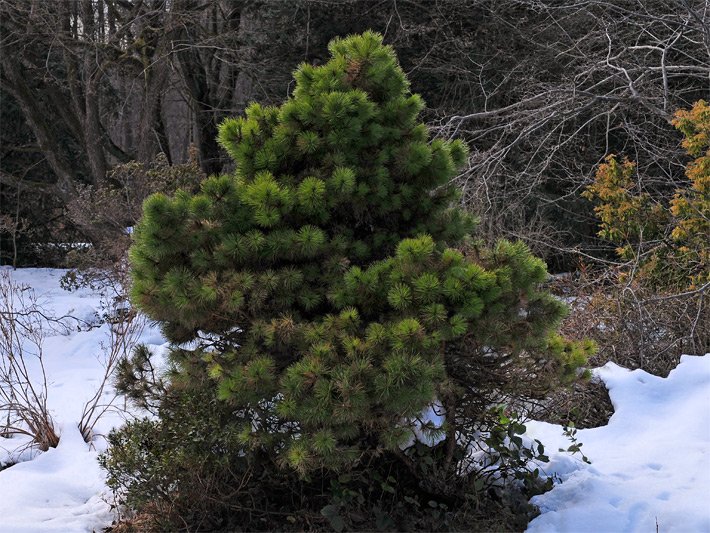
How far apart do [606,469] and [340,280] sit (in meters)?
1.92

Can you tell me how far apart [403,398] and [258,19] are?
1067 cm

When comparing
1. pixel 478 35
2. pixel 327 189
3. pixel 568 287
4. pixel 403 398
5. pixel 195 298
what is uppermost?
pixel 478 35

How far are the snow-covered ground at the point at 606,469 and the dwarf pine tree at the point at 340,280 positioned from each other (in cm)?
70

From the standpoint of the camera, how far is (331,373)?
9.46 feet

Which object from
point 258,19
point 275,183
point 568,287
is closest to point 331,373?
point 275,183

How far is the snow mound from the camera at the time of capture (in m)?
3.46

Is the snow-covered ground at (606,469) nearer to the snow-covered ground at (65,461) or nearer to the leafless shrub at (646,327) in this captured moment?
the snow-covered ground at (65,461)

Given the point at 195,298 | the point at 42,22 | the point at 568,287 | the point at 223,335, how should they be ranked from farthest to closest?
the point at 42,22, the point at 568,287, the point at 223,335, the point at 195,298

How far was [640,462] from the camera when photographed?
409 cm

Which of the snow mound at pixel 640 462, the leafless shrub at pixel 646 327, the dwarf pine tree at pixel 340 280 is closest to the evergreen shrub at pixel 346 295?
the dwarf pine tree at pixel 340 280

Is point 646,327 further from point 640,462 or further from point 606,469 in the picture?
point 606,469

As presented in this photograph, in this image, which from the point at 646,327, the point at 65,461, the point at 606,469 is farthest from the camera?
the point at 646,327

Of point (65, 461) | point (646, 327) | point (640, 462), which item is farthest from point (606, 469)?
point (65, 461)

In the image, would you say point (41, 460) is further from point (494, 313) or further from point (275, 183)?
point (494, 313)
